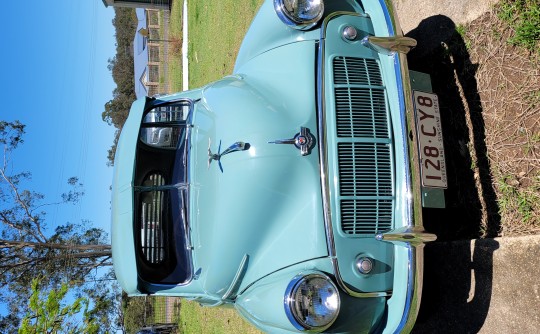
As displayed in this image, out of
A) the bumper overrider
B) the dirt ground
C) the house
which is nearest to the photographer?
the bumper overrider

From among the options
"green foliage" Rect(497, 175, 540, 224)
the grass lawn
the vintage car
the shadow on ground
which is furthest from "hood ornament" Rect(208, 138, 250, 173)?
the grass lawn

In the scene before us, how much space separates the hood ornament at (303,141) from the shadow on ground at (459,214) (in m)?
1.45

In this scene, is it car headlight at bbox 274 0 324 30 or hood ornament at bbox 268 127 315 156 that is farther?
car headlight at bbox 274 0 324 30

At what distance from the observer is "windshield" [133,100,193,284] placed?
153 inches

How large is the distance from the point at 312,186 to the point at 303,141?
296 mm

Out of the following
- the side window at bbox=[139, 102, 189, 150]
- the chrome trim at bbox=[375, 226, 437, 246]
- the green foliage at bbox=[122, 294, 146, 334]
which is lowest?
the green foliage at bbox=[122, 294, 146, 334]

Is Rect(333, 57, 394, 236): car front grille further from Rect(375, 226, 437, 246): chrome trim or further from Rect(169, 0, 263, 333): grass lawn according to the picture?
Rect(169, 0, 263, 333): grass lawn

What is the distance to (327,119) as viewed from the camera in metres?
3.21

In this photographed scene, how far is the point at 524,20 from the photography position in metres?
3.45

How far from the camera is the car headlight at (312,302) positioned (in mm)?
2834

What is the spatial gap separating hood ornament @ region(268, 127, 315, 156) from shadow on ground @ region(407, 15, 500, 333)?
1.45 m

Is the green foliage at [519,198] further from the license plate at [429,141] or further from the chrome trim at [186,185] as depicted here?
the chrome trim at [186,185]

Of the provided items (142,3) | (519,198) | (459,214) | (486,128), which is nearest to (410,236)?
(519,198)

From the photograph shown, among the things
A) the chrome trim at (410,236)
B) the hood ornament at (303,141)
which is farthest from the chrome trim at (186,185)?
the chrome trim at (410,236)
